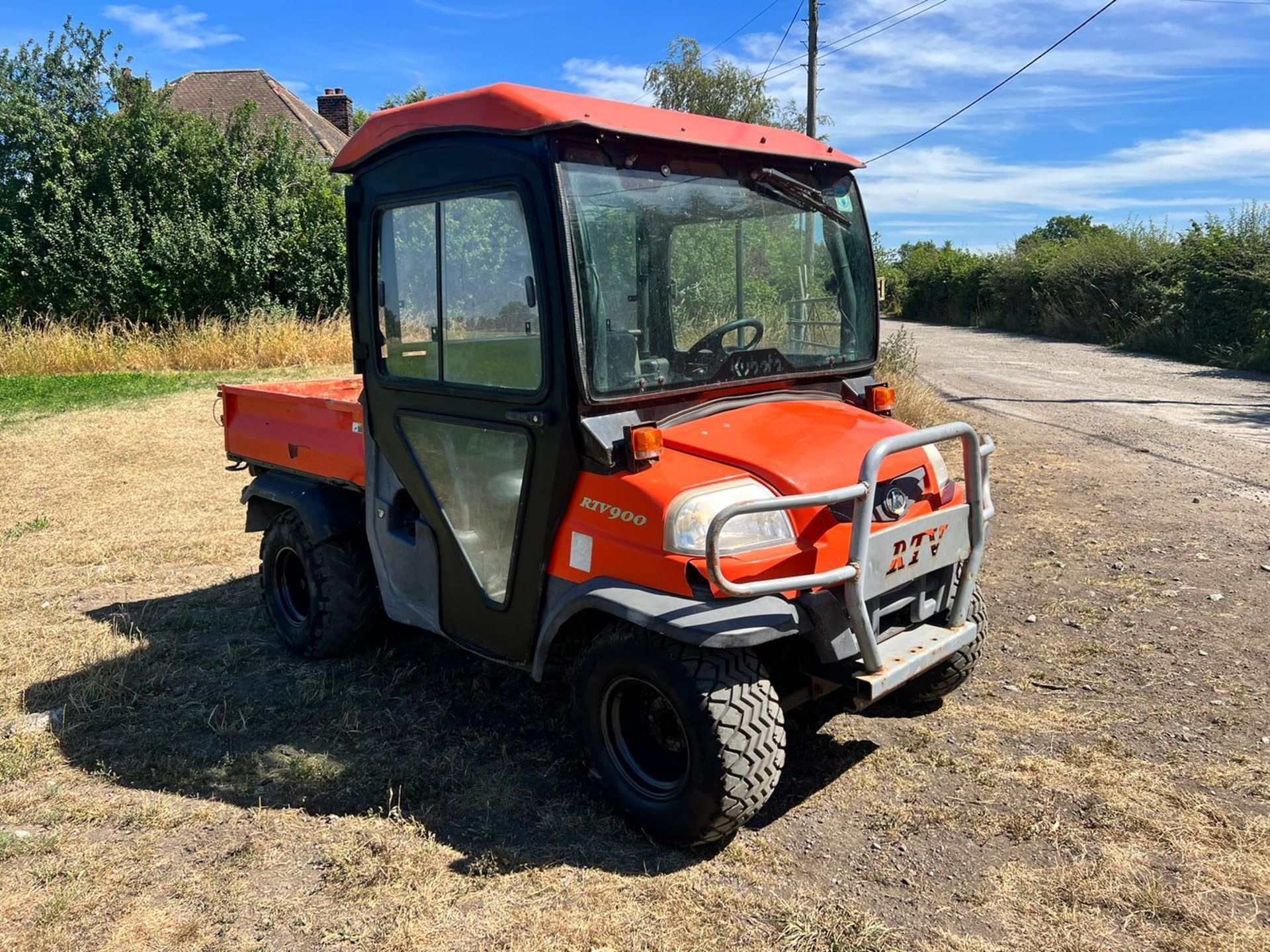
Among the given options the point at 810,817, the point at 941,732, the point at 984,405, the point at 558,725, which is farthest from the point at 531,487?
the point at 984,405

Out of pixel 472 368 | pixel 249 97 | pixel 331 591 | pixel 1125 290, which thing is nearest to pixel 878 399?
pixel 472 368

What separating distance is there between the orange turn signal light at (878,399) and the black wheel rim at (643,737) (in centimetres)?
153

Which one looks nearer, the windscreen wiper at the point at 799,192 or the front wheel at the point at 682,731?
the front wheel at the point at 682,731

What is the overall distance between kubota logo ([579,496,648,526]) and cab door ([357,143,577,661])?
0.09 metres

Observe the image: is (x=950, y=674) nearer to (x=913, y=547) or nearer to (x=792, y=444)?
(x=913, y=547)

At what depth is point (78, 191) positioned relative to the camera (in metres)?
16.1

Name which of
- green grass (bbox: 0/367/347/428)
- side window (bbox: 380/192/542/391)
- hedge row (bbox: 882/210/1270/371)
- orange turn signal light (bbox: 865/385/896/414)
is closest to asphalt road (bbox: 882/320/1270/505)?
hedge row (bbox: 882/210/1270/371)

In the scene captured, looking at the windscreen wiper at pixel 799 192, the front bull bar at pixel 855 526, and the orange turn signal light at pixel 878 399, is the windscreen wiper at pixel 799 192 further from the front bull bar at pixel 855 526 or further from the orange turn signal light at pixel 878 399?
the front bull bar at pixel 855 526

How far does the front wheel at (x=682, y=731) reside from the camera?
2.89 m

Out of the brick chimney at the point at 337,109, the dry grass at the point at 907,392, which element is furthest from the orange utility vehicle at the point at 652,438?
the brick chimney at the point at 337,109

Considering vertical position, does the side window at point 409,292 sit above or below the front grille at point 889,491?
above

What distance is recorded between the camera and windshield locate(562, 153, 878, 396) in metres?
3.11

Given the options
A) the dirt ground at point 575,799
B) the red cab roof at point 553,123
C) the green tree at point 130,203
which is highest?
the green tree at point 130,203

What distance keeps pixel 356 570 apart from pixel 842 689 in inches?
92.5
